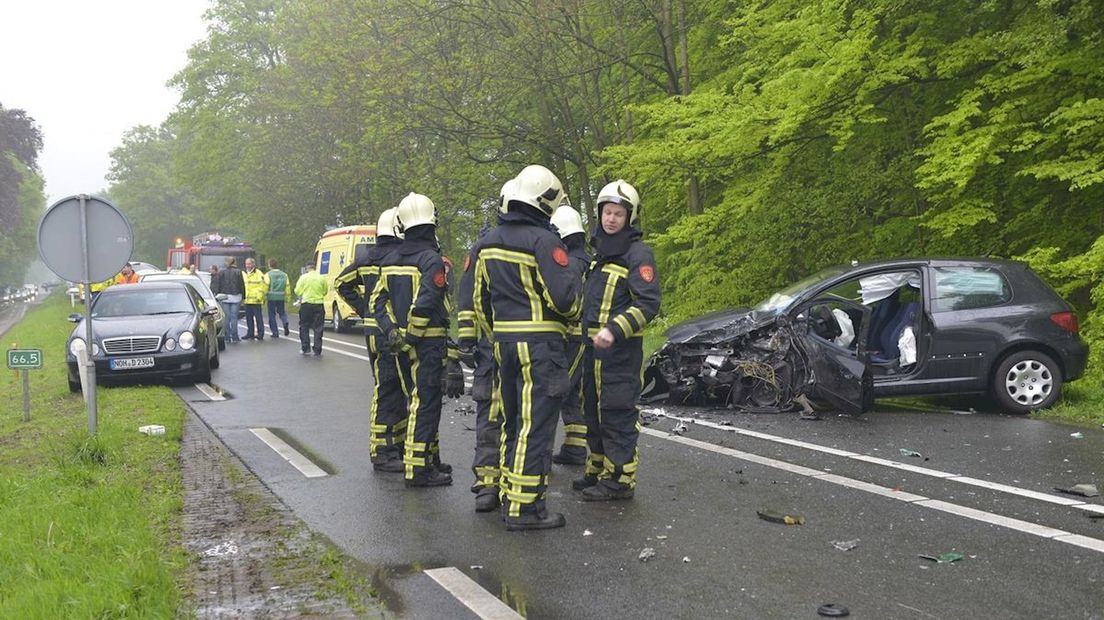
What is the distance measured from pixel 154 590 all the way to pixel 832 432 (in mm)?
5935

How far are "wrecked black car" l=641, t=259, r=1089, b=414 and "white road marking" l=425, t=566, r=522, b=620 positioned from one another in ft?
17.5

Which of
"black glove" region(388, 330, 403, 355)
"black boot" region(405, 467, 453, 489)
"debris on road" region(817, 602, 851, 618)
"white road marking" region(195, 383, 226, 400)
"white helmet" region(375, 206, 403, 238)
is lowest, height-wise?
"white road marking" region(195, 383, 226, 400)

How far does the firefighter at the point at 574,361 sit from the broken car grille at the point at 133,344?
7.66 meters

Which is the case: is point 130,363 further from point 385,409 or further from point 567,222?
point 567,222

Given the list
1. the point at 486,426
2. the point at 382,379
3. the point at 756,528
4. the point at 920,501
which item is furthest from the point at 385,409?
the point at 920,501

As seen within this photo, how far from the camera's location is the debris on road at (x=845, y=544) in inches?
199

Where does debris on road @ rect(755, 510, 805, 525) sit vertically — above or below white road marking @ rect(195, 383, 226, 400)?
above

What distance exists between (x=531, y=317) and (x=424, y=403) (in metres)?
1.51

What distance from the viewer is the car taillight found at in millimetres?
9359

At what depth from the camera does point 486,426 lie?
21.0 feet

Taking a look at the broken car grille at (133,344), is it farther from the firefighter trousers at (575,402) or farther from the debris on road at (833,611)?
the debris on road at (833,611)

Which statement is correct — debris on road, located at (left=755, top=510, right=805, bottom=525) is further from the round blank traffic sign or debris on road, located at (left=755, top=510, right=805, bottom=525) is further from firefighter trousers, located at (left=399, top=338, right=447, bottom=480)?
the round blank traffic sign

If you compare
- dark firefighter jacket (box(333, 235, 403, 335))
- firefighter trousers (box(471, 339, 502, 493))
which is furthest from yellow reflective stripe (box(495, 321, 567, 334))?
dark firefighter jacket (box(333, 235, 403, 335))

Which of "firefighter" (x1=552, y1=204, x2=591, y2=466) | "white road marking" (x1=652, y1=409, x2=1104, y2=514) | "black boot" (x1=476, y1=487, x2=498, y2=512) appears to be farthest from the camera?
"firefighter" (x1=552, y1=204, x2=591, y2=466)
